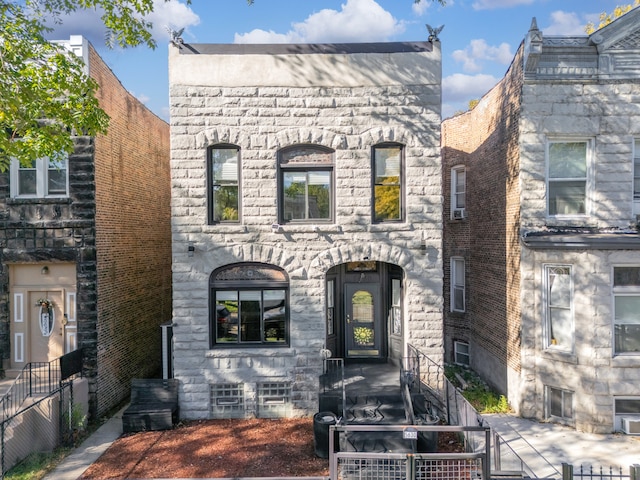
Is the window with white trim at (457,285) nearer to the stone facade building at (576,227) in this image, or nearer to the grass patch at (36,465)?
the stone facade building at (576,227)

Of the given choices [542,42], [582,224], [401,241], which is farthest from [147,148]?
[582,224]

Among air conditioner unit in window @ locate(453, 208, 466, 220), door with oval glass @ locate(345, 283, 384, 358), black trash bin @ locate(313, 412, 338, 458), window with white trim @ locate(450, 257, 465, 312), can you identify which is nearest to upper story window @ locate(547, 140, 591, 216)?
air conditioner unit in window @ locate(453, 208, 466, 220)

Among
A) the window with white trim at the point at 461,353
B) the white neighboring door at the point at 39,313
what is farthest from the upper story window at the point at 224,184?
the window with white trim at the point at 461,353

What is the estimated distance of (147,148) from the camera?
14742 mm

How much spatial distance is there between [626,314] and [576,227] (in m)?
2.19

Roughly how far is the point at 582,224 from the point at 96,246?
11353mm

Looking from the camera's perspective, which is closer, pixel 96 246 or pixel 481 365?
pixel 96 246

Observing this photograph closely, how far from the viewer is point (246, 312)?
11.3 m

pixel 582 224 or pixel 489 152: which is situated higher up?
pixel 489 152

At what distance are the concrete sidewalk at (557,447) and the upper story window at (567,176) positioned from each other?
15.9 ft

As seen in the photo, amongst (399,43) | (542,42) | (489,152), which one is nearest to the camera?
(542,42)

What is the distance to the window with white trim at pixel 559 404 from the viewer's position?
35.1ft

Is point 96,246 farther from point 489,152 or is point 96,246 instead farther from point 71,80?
point 489,152

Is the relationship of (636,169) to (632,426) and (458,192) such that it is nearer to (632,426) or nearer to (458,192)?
(458,192)
